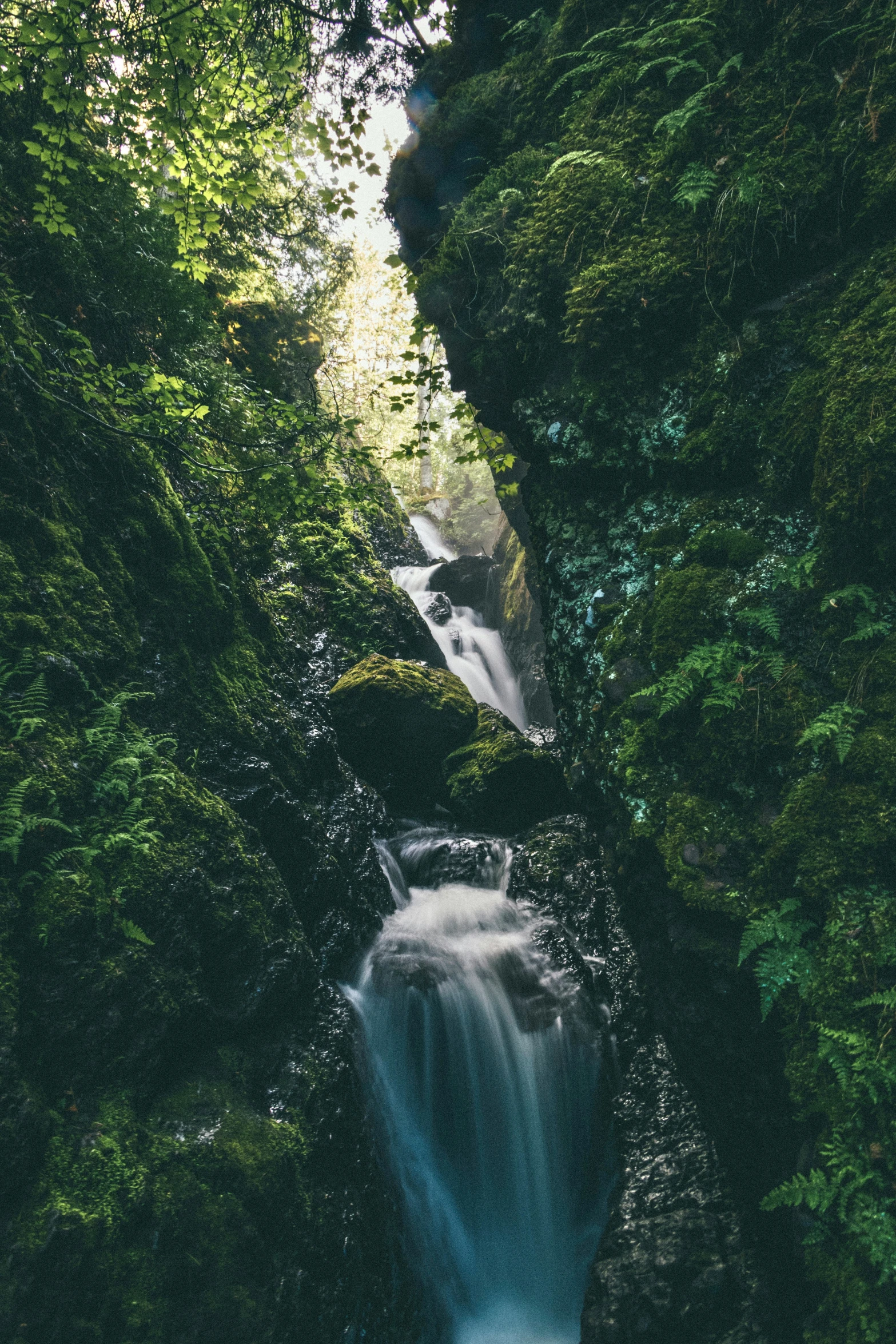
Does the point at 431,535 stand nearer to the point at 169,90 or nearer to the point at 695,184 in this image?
the point at 169,90

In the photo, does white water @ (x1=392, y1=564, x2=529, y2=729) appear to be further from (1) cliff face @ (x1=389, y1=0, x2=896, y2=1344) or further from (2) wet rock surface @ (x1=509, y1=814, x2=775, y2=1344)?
(1) cliff face @ (x1=389, y1=0, x2=896, y2=1344)

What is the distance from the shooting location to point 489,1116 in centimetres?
475

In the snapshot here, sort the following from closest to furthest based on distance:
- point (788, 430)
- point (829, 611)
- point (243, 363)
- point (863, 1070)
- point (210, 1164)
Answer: point (863, 1070), point (210, 1164), point (829, 611), point (788, 430), point (243, 363)

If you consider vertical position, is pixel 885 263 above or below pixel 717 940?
above

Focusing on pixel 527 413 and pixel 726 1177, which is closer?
pixel 726 1177

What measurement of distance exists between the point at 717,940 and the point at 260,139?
7.58 metres

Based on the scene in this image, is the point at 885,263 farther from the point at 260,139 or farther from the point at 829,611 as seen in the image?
the point at 260,139

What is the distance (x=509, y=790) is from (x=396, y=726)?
5.96ft

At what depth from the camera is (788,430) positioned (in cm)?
359

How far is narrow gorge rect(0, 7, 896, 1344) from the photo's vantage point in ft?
8.96

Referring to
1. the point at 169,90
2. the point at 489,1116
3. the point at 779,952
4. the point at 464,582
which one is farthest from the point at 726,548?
the point at 464,582

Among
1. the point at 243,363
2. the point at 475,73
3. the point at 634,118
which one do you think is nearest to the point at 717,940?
the point at 634,118

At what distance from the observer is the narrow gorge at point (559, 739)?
273 centimetres

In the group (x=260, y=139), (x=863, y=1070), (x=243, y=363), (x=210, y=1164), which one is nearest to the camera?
(x=863, y=1070)
